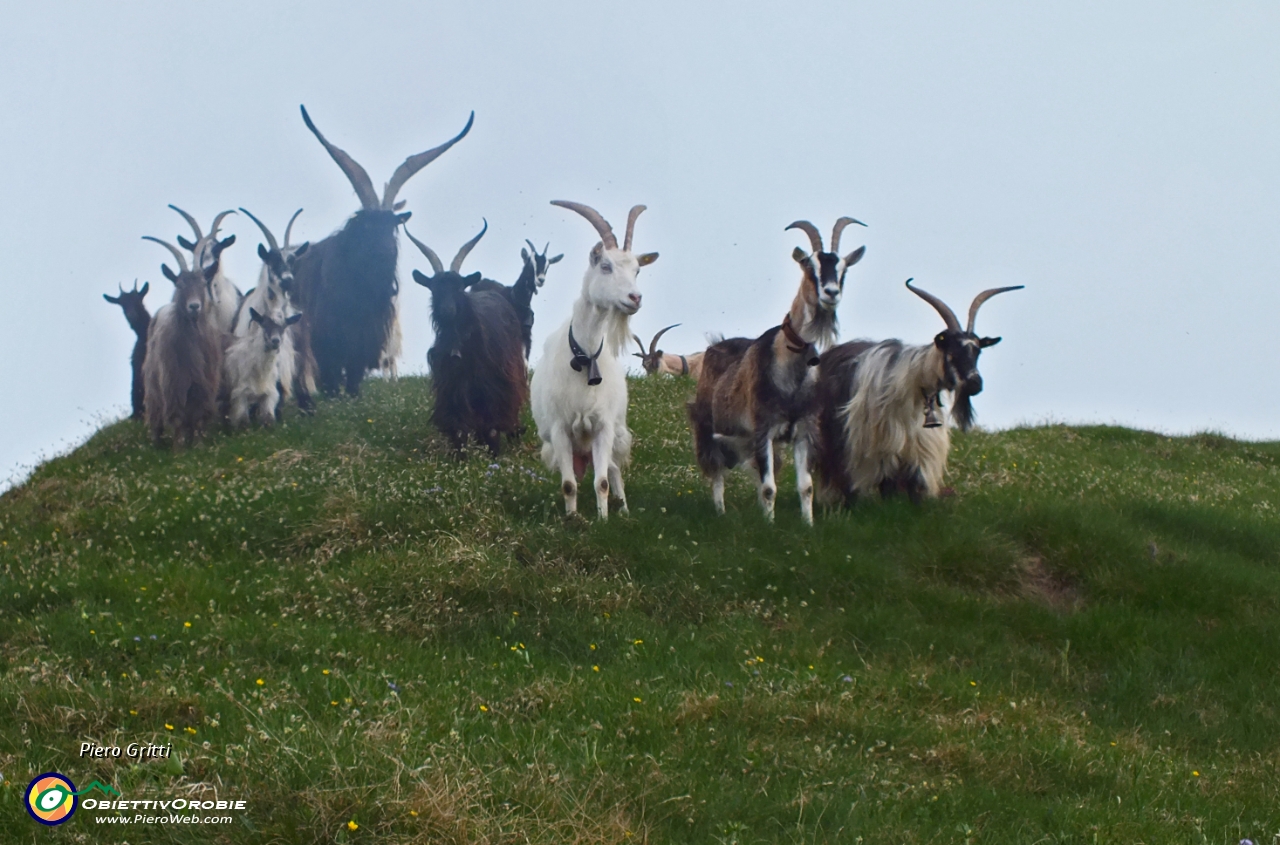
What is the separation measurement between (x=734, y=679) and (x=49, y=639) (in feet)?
13.3

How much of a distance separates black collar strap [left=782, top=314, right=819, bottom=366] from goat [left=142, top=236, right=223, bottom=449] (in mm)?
7127

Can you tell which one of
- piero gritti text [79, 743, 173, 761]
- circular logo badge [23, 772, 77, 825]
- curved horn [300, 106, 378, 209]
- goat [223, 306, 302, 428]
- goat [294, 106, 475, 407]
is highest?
curved horn [300, 106, 378, 209]

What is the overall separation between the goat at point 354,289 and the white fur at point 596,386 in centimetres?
606

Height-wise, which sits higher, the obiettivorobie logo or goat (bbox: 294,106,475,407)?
goat (bbox: 294,106,475,407)

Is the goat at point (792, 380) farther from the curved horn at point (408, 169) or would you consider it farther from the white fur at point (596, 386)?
the curved horn at point (408, 169)

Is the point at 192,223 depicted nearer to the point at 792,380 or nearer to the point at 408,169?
the point at 408,169

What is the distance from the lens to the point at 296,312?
16.0 meters

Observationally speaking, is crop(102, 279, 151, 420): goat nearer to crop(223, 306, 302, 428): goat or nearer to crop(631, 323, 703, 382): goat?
crop(223, 306, 302, 428): goat

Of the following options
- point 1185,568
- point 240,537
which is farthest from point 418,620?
point 1185,568

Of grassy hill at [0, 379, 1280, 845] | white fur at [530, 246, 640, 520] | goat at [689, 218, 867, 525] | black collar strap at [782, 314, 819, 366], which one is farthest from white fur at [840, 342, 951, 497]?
white fur at [530, 246, 640, 520]

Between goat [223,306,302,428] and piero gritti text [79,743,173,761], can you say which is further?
goat [223,306,302,428]

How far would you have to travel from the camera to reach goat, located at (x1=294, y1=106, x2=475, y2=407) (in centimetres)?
1595

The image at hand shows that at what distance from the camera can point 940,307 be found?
1083 cm

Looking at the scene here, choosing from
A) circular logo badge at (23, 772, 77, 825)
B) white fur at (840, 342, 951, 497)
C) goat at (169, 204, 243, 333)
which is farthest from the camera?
goat at (169, 204, 243, 333)
